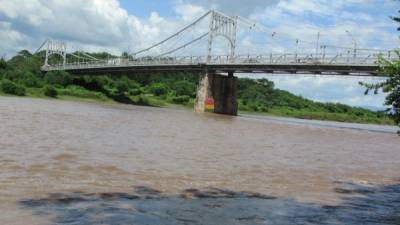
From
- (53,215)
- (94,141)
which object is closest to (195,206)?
(53,215)

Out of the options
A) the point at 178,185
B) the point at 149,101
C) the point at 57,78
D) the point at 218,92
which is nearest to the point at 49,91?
the point at 57,78

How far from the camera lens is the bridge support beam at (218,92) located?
270 ft

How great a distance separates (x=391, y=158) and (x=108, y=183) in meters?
17.2

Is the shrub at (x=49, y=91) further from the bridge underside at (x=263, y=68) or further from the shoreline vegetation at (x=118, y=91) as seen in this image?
the bridge underside at (x=263, y=68)

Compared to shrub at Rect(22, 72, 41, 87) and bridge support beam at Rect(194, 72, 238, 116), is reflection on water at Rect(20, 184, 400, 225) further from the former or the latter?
shrub at Rect(22, 72, 41, 87)

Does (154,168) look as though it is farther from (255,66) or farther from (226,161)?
(255,66)

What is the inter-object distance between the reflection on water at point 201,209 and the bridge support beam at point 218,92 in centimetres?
6943

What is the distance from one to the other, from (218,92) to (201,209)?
2949 inches

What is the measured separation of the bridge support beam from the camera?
82.2 m

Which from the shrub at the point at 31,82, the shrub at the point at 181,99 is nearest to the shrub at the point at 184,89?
the shrub at the point at 181,99

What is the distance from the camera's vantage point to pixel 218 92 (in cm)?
8469

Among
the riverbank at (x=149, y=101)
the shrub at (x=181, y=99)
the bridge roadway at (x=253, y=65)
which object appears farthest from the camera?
the shrub at (x=181, y=99)

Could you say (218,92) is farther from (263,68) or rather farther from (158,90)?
(158,90)

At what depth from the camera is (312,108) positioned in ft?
477
